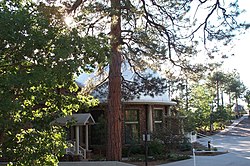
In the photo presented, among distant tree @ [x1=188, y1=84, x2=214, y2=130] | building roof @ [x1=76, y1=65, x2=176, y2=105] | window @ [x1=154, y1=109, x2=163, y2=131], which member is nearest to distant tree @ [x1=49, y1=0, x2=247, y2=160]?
building roof @ [x1=76, y1=65, x2=176, y2=105]

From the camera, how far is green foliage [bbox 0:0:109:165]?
5.53 metres

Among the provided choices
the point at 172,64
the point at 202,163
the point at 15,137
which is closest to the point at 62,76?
the point at 15,137

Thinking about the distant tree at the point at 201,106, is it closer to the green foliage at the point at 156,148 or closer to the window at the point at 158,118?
the window at the point at 158,118

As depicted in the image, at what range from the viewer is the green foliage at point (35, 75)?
18.1 feet

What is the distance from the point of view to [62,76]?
18.8 feet

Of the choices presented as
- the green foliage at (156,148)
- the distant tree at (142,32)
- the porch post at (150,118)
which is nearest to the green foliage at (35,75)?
the distant tree at (142,32)

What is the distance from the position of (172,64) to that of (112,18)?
4446 mm

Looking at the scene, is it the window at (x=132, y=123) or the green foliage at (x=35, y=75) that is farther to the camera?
the window at (x=132, y=123)

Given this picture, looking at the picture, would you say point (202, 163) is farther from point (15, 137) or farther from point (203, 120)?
point (203, 120)

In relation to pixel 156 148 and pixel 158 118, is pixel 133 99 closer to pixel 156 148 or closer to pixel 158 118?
pixel 156 148

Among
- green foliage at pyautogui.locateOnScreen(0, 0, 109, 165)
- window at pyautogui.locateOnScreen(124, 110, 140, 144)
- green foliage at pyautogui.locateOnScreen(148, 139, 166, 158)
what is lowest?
green foliage at pyautogui.locateOnScreen(148, 139, 166, 158)

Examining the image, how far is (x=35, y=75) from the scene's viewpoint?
544cm

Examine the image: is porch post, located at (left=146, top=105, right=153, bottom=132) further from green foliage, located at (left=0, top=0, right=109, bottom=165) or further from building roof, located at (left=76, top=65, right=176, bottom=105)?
green foliage, located at (left=0, top=0, right=109, bottom=165)

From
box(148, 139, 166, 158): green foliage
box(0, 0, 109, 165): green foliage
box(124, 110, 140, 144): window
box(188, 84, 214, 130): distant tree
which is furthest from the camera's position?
box(188, 84, 214, 130): distant tree
